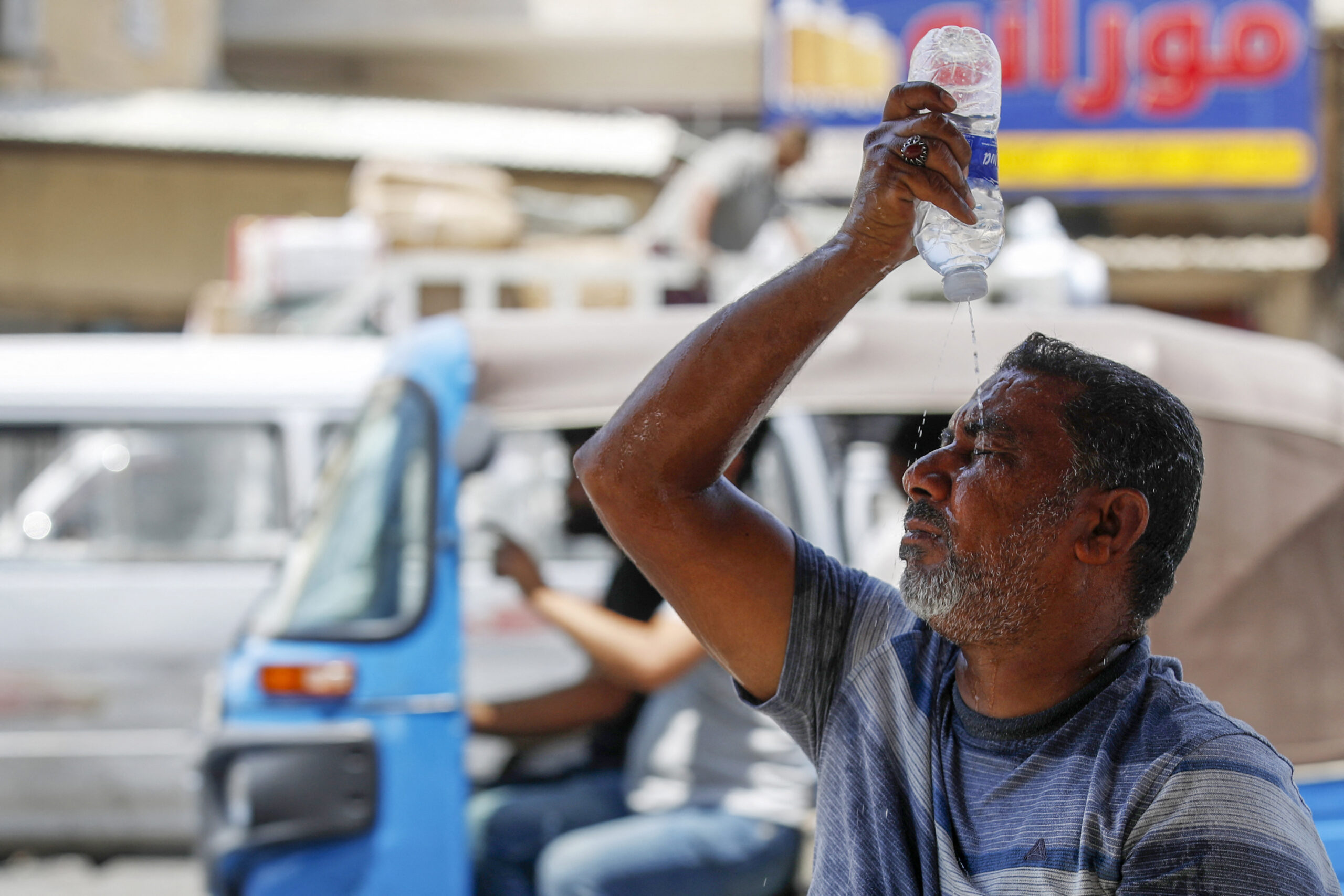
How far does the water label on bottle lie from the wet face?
0.24 m

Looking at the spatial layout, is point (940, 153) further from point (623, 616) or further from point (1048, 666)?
point (623, 616)

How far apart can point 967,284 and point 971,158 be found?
15cm

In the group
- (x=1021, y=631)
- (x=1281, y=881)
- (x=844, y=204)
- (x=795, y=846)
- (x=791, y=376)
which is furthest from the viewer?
(x=844, y=204)

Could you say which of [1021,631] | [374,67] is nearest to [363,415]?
[1021,631]

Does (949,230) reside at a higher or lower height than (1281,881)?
higher

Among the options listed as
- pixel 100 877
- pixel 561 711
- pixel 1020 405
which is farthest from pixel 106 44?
pixel 1020 405

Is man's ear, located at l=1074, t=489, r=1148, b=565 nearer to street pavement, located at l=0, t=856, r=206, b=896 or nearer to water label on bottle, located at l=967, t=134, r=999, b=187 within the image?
water label on bottle, located at l=967, t=134, r=999, b=187

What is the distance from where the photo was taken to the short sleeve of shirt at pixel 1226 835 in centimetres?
128

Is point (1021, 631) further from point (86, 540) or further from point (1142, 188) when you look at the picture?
point (1142, 188)

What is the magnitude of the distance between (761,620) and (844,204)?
34.1 ft

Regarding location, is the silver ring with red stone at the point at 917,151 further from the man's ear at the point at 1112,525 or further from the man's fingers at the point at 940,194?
the man's ear at the point at 1112,525

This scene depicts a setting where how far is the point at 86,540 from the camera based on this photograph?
5.89 meters

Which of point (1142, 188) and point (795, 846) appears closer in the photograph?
point (795, 846)

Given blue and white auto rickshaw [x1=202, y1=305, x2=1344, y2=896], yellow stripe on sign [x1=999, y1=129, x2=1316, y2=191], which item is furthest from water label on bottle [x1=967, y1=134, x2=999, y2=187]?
yellow stripe on sign [x1=999, y1=129, x2=1316, y2=191]
